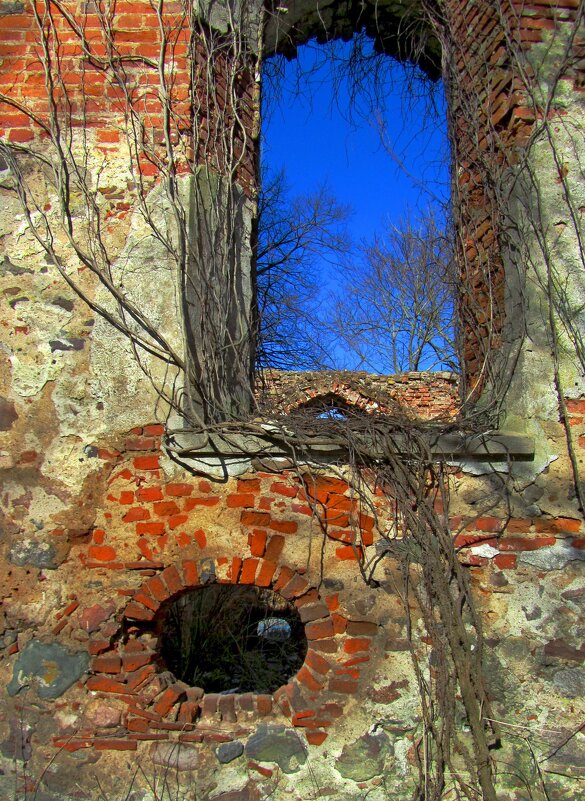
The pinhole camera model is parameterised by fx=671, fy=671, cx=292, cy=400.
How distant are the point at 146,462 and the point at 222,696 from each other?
1.10 metres

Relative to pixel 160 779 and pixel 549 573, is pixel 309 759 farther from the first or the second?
pixel 549 573

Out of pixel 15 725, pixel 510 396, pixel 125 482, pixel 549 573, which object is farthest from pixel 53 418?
pixel 549 573

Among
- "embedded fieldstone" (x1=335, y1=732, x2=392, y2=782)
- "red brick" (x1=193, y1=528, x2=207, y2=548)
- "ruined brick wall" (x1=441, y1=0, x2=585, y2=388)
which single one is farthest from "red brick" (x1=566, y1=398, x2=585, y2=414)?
"red brick" (x1=193, y1=528, x2=207, y2=548)

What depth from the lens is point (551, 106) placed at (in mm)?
3414

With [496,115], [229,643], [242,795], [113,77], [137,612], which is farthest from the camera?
[229,643]

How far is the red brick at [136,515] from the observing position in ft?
10.2

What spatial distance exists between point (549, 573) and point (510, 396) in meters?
0.84

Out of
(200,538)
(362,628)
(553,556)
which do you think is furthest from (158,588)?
(553,556)

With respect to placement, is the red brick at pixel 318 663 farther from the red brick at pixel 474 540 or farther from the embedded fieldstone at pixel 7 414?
the embedded fieldstone at pixel 7 414

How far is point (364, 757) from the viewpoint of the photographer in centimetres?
284

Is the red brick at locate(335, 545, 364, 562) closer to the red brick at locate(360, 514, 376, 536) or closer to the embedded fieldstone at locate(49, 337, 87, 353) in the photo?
the red brick at locate(360, 514, 376, 536)

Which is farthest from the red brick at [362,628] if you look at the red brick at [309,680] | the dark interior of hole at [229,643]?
the dark interior of hole at [229,643]

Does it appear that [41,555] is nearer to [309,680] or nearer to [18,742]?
[18,742]

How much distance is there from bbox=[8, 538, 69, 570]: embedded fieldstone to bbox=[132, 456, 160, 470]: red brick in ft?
1.60
